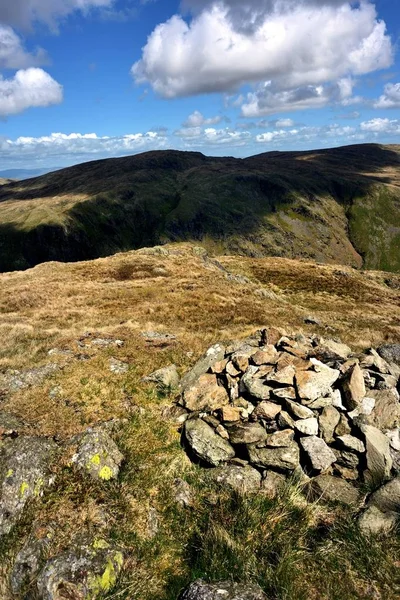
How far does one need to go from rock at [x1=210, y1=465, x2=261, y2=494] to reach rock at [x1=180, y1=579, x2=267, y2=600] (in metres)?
3.17

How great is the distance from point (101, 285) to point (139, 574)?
41.0 meters

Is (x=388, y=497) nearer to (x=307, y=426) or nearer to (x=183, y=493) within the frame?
(x=307, y=426)

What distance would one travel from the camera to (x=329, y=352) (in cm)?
1716

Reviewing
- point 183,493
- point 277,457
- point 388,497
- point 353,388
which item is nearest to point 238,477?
point 277,457

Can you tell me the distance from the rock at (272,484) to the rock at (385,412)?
4084mm

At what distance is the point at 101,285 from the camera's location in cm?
4722

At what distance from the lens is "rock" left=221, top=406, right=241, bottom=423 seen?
44.0 ft

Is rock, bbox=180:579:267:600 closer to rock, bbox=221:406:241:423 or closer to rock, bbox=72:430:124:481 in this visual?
rock, bbox=72:430:124:481

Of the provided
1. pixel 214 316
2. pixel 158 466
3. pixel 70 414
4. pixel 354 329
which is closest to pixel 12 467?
pixel 70 414

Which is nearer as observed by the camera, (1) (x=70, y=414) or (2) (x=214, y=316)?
(1) (x=70, y=414)

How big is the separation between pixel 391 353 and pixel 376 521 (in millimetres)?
13193

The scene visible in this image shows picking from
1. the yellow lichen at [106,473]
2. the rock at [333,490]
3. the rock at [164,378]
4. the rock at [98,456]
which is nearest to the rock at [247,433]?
the rock at [333,490]

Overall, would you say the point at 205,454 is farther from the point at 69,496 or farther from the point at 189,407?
the point at 69,496

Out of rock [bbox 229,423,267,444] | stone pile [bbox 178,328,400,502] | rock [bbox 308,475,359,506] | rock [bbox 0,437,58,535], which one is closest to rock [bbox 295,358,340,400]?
stone pile [bbox 178,328,400,502]
